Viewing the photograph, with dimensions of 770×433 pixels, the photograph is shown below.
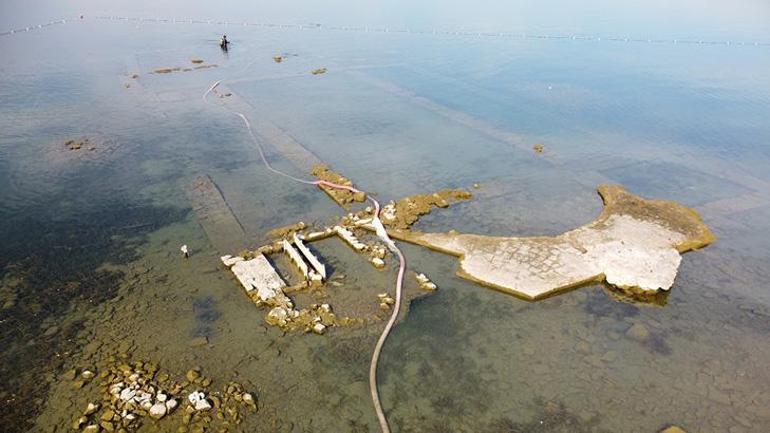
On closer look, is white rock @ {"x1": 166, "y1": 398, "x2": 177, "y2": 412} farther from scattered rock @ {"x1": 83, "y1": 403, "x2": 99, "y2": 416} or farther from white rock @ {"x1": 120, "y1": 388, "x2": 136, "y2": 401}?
scattered rock @ {"x1": 83, "y1": 403, "x2": 99, "y2": 416}

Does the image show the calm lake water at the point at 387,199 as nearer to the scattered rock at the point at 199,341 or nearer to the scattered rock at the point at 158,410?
the scattered rock at the point at 199,341

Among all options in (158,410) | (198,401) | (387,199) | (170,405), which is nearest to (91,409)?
(158,410)

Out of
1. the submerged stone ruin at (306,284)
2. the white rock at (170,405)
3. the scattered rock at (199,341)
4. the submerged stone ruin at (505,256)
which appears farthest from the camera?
the submerged stone ruin at (505,256)

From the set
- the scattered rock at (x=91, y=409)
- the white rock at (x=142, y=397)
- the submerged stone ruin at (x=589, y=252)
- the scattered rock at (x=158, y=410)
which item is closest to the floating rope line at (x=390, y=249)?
the submerged stone ruin at (x=589, y=252)

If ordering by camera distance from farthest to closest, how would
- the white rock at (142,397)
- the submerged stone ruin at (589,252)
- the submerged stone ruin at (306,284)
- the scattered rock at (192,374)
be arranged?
the submerged stone ruin at (589,252), the submerged stone ruin at (306,284), the scattered rock at (192,374), the white rock at (142,397)

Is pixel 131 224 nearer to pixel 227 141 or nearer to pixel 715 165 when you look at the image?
pixel 227 141

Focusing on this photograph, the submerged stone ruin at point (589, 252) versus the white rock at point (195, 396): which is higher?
the submerged stone ruin at point (589, 252)
